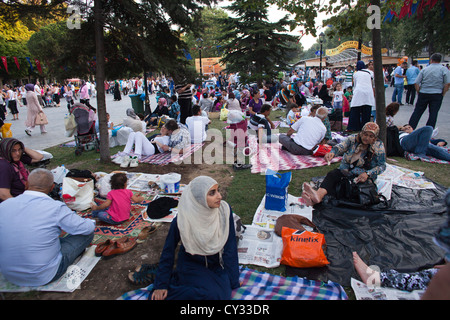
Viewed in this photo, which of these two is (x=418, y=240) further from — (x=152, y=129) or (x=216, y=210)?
(x=152, y=129)

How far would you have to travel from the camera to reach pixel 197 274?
2.46 m

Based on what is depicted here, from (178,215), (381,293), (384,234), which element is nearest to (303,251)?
(381,293)

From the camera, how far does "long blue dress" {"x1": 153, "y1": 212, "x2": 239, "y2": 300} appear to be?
234 cm

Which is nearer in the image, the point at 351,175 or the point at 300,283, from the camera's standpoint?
the point at 300,283

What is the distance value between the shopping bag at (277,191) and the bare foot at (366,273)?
1.38 meters

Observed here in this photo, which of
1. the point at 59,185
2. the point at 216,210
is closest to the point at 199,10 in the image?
the point at 59,185

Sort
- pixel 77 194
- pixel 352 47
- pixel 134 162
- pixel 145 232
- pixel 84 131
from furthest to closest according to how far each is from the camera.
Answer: pixel 352 47, pixel 84 131, pixel 134 162, pixel 77 194, pixel 145 232

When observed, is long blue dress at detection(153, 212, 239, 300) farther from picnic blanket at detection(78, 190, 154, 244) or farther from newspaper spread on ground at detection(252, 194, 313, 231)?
picnic blanket at detection(78, 190, 154, 244)

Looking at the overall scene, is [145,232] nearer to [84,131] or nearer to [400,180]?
[400,180]

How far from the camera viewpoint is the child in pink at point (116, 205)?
4.03 meters

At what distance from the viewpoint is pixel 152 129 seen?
1082 cm

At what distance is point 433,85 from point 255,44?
14.6 m

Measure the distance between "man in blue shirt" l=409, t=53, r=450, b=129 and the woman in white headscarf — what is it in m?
7.65
